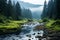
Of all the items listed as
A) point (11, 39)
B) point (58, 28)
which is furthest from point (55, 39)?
point (58, 28)

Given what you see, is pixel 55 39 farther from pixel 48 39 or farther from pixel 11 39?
pixel 11 39

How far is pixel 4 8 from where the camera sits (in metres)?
127

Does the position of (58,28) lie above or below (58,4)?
below

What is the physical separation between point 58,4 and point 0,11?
141 ft

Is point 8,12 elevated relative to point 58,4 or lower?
lower

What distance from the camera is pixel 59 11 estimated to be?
106062 millimetres

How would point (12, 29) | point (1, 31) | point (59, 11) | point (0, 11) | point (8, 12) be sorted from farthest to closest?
point (8, 12), point (0, 11), point (59, 11), point (12, 29), point (1, 31)

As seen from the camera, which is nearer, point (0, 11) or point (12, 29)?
point (12, 29)

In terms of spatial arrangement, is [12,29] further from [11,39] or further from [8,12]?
[8,12]

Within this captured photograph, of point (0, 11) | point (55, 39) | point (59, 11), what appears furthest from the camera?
point (0, 11)

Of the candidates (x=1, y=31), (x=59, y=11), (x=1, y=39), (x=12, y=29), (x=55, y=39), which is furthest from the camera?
(x=59, y=11)

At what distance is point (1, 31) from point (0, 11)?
51.6 metres

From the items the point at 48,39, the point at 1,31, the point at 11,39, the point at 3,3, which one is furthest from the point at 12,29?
the point at 3,3

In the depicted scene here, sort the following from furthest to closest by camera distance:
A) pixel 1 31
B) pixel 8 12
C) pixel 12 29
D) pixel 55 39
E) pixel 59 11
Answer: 1. pixel 8 12
2. pixel 59 11
3. pixel 12 29
4. pixel 1 31
5. pixel 55 39
